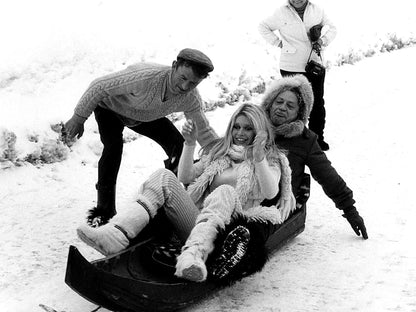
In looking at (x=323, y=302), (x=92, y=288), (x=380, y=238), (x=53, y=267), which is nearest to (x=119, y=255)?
(x=92, y=288)

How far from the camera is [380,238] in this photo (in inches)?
164

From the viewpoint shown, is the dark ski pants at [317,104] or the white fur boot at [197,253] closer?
the white fur boot at [197,253]

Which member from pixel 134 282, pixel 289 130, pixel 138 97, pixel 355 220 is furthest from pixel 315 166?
pixel 134 282

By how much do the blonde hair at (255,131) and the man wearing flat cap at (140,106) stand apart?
0.25 meters

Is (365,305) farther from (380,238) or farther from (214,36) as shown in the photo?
(214,36)

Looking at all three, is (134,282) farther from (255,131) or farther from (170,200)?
(255,131)

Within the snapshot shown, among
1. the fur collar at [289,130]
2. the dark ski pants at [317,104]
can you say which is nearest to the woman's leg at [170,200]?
the fur collar at [289,130]

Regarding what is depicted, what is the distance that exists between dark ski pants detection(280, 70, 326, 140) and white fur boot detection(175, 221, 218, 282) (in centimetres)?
303

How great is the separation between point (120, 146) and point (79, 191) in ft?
3.10

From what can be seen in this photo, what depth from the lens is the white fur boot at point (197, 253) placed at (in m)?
3.00

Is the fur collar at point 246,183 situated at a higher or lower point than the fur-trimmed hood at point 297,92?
lower

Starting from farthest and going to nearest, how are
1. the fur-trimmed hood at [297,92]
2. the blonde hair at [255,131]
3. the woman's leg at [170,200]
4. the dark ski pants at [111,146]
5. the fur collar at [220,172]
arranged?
1. the fur-trimmed hood at [297,92]
2. the dark ski pants at [111,146]
3. the blonde hair at [255,131]
4. the fur collar at [220,172]
5. the woman's leg at [170,200]

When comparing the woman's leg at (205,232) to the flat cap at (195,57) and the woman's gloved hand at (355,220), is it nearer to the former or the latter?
the flat cap at (195,57)

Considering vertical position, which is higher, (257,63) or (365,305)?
(365,305)
